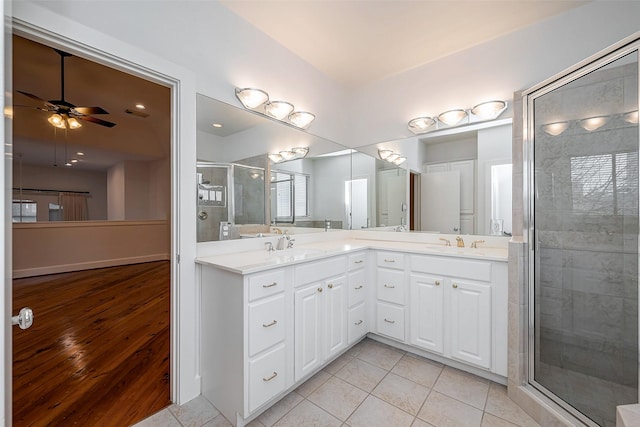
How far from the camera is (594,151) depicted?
156 cm

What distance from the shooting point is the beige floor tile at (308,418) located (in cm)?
152

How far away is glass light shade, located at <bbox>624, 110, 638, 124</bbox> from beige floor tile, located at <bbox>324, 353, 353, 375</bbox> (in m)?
2.22

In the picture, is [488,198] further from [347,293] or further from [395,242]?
[347,293]

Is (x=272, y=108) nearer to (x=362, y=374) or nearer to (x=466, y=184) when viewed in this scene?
(x=466, y=184)

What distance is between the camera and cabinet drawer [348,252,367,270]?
224 centimetres

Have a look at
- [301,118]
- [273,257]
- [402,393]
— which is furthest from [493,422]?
[301,118]

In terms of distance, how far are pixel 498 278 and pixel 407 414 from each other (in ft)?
3.43

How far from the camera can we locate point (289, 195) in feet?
8.51

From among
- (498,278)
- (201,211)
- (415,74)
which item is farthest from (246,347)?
(415,74)

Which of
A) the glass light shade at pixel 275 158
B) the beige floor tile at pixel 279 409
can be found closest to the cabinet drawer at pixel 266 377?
the beige floor tile at pixel 279 409

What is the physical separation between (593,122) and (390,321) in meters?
1.89

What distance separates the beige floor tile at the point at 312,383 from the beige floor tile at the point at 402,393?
35 cm

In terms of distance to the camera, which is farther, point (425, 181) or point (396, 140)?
point (396, 140)

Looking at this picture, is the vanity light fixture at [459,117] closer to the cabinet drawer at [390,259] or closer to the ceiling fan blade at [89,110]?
the cabinet drawer at [390,259]
